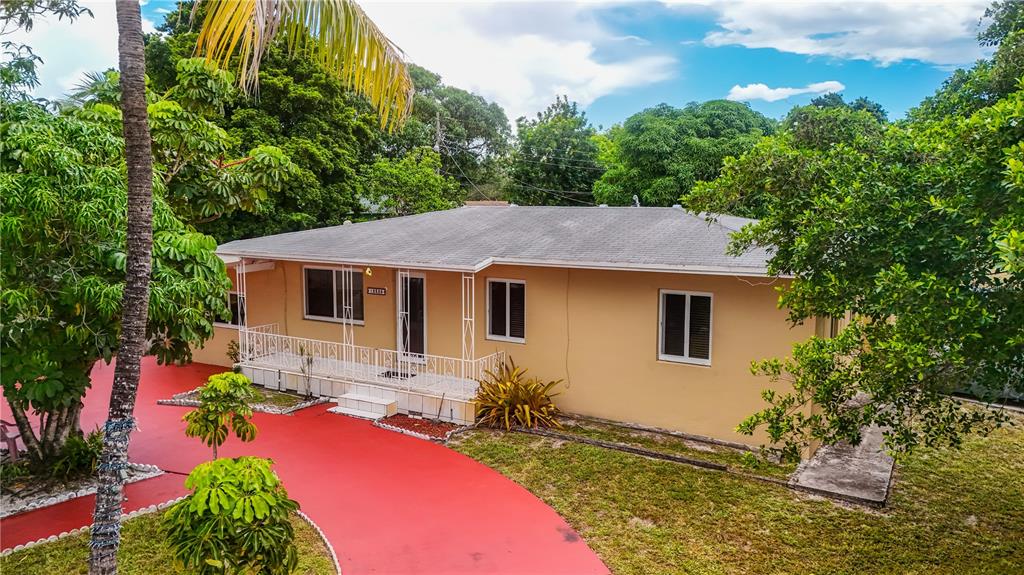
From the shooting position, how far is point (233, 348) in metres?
15.8

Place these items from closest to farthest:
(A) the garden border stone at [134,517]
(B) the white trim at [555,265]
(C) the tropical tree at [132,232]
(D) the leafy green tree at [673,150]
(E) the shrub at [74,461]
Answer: (C) the tropical tree at [132,232] < (A) the garden border stone at [134,517] < (E) the shrub at [74,461] < (B) the white trim at [555,265] < (D) the leafy green tree at [673,150]

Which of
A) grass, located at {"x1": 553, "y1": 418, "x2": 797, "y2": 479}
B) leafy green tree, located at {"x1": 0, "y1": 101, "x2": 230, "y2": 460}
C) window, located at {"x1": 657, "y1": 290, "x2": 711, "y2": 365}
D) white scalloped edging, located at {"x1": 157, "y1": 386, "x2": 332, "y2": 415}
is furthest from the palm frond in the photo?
white scalloped edging, located at {"x1": 157, "y1": 386, "x2": 332, "y2": 415}

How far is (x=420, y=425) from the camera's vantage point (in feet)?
37.7

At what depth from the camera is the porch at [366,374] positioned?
38.9 feet

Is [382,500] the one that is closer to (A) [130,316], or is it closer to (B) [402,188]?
(A) [130,316]

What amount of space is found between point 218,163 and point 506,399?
6.08 m

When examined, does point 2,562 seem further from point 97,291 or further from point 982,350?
point 982,350

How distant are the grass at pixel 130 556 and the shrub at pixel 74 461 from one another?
202cm

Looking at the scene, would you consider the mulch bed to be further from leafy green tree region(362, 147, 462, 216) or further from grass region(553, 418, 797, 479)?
leafy green tree region(362, 147, 462, 216)

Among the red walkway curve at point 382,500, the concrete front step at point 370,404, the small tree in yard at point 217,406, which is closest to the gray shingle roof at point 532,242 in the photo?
the concrete front step at point 370,404

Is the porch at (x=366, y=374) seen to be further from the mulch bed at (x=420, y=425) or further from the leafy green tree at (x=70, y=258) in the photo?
the leafy green tree at (x=70, y=258)

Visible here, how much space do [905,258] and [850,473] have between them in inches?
208

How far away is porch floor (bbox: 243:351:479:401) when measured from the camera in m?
11.9

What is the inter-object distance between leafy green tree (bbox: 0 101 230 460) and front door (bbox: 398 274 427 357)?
546cm
